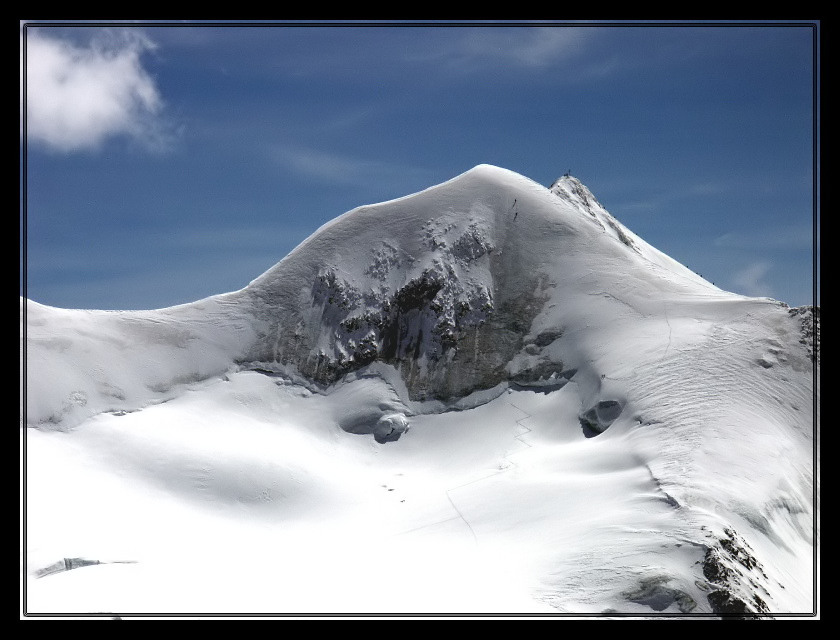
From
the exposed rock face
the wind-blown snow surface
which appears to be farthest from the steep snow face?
the exposed rock face

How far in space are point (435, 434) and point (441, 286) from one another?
9.61 metres

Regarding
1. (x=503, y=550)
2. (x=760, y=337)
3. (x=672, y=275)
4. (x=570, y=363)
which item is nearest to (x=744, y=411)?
(x=760, y=337)

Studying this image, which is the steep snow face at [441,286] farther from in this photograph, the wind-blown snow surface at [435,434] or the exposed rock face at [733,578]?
A: the exposed rock face at [733,578]

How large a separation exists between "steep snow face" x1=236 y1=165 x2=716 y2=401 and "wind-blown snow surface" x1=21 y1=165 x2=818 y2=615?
0.45ft

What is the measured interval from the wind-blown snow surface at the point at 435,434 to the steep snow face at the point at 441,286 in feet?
0.45

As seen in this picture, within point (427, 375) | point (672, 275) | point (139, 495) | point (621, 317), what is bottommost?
point (139, 495)

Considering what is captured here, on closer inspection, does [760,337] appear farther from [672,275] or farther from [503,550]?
[503,550]

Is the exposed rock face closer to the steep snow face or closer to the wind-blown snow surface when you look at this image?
the wind-blown snow surface

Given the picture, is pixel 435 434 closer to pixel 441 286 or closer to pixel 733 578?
pixel 441 286

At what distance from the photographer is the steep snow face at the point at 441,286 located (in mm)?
41062

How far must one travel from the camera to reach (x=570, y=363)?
125 feet

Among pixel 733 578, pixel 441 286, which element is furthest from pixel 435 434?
pixel 733 578

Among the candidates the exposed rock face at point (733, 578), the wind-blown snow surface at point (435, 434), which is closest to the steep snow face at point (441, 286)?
the wind-blown snow surface at point (435, 434)

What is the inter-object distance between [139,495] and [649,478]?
19.9m
